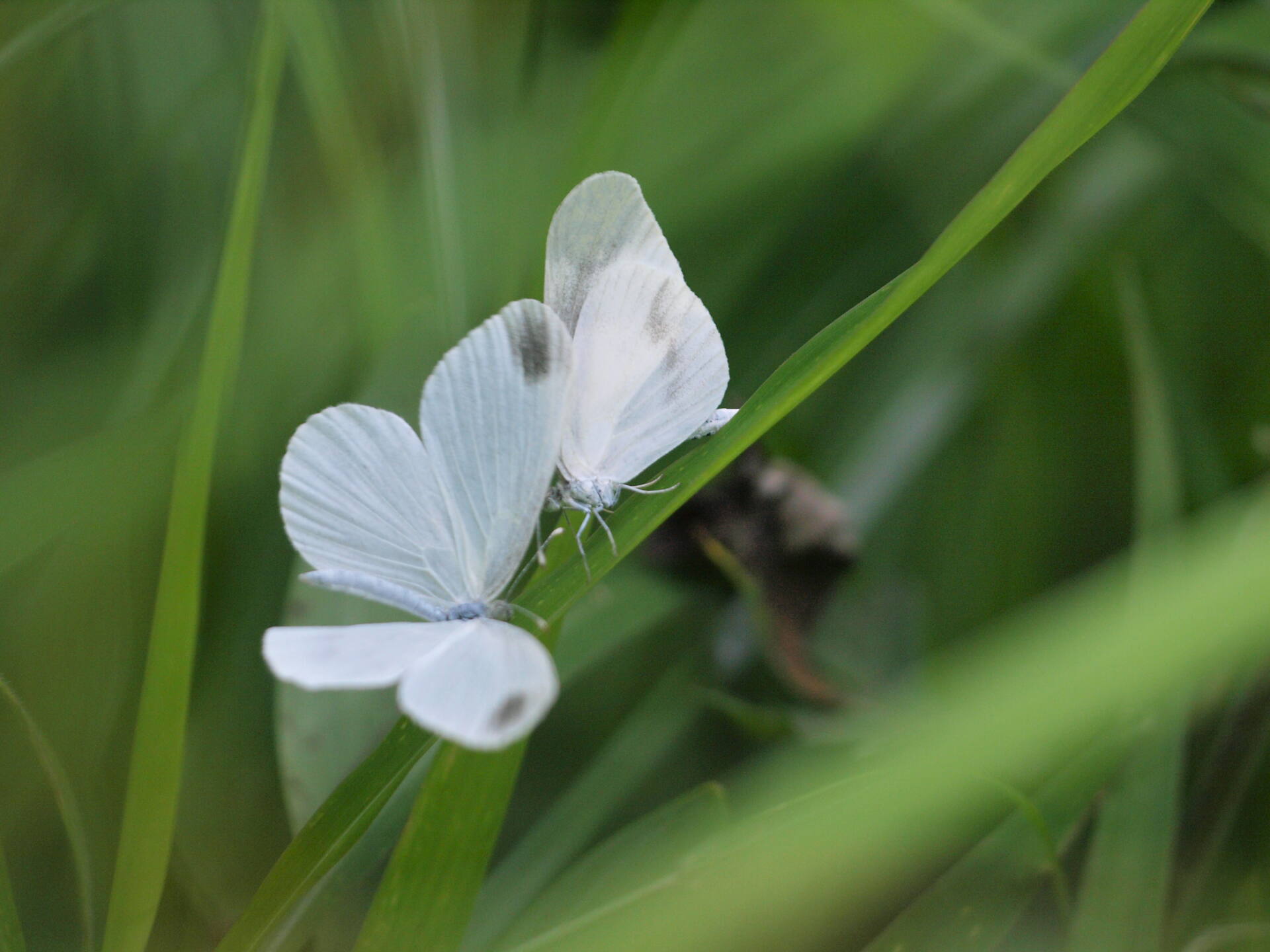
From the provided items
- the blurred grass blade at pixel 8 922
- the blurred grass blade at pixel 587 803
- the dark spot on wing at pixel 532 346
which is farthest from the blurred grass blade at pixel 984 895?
the blurred grass blade at pixel 8 922

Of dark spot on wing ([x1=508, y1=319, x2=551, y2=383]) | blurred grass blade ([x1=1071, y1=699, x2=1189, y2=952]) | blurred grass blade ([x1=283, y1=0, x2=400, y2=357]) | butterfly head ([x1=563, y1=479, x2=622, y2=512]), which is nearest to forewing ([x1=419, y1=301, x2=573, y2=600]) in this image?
dark spot on wing ([x1=508, y1=319, x2=551, y2=383])

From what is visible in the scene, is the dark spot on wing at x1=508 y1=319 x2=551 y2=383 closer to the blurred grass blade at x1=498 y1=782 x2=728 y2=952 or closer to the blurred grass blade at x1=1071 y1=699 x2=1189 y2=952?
the blurred grass blade at x1=498 y1=782 x2=728 y2=952

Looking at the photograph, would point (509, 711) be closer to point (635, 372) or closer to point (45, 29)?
point (635, 372)

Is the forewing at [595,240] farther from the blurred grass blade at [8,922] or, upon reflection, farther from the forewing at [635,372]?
the blurred grass blade at [8,922]

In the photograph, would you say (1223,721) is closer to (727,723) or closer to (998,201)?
(727,723)

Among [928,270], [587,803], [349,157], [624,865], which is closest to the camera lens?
[928,270]

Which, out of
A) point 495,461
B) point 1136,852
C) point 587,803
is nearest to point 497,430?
point 495,461
